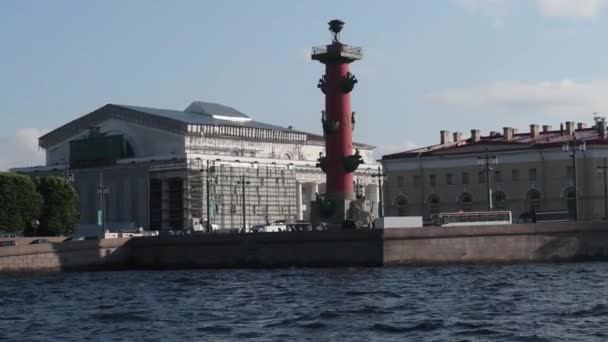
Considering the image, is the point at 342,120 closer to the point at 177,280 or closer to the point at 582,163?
the point at 177,280

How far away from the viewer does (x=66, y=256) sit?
60750 mm

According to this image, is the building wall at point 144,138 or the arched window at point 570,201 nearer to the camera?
the arched window at point 570,201

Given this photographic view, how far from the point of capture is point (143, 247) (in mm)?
63094

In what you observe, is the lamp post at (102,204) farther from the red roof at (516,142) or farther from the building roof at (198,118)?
the red roof at (516,142)

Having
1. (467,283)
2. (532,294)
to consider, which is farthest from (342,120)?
(532,294)

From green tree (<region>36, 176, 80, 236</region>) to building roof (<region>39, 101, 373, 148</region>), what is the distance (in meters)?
27.5

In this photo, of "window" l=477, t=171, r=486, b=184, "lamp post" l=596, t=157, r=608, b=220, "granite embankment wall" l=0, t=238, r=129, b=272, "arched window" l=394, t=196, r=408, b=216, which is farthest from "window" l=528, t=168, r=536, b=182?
"granite embankment wall" l=0, t=238, r=129, b=272

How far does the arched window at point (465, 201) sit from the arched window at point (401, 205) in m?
4.49

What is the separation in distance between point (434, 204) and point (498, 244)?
92.3ft

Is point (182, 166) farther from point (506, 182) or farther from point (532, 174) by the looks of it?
point (532, 174)

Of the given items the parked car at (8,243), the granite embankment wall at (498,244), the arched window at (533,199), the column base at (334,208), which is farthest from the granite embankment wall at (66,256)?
the arched window at (533,199)

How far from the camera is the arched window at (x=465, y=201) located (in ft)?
275

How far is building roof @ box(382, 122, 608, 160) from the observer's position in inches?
3238

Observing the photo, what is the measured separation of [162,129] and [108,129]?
735cm
